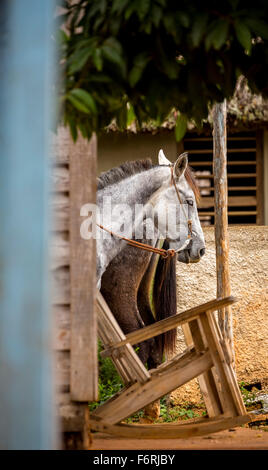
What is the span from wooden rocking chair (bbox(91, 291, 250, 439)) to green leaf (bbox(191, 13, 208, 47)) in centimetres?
206

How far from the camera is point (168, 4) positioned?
2574 mm

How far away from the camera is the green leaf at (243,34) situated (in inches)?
94.9

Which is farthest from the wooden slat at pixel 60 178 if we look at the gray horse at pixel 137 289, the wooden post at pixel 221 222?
the wooden post at pixel 221 222

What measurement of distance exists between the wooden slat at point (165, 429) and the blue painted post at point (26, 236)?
2.40m

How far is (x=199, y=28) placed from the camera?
249 cm

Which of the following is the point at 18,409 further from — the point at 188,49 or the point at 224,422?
the point at 224,422

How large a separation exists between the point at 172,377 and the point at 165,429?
331 mm

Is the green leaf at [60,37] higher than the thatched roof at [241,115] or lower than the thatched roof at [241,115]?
lower

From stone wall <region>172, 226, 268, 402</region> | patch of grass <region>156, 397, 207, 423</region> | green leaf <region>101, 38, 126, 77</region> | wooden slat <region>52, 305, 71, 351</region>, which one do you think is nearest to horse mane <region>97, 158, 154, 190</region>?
stone wall <region>172, 226, 268, 402</region>

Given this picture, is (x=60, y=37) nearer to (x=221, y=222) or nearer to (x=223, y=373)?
(x=223, y=373)

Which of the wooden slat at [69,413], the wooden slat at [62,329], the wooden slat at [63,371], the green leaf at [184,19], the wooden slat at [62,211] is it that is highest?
the green leaf at [184,19]

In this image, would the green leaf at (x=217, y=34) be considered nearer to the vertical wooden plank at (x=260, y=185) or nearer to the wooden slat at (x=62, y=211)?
the wooden slat at (x=62, y=211)

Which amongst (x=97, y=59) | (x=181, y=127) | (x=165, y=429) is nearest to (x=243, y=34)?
(x=97, y=59)

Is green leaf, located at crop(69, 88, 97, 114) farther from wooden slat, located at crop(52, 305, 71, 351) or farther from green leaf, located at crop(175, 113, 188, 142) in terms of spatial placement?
wooden slat, located at crop(52, 305, 71, 351)
